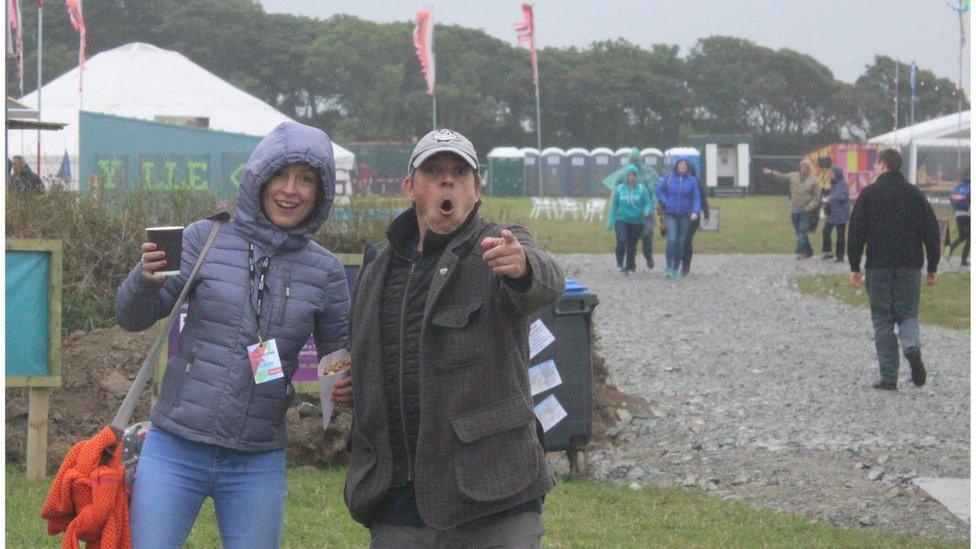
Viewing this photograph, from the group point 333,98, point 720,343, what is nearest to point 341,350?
point 720,343

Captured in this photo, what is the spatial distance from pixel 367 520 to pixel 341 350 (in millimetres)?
517

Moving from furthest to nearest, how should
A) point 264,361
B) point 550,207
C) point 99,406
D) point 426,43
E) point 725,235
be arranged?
point 550,207 < point 426,43 < point 725,235 < point 99,406 < point 264,361

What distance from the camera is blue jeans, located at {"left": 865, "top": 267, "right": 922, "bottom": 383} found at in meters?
11.1

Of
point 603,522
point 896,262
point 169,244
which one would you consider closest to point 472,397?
point 169,244

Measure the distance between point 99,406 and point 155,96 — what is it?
121 ft

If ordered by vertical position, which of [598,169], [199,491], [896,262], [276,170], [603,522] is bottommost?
[603,522]

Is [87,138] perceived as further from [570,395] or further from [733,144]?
[733,144]

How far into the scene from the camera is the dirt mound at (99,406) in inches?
314

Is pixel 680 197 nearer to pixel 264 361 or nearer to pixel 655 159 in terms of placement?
pixel 264 361

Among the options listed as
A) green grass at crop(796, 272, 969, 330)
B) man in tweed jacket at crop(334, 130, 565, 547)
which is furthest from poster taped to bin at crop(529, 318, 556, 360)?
green grass at crop(796, 272, 969, 330)

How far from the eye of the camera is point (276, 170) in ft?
13.0

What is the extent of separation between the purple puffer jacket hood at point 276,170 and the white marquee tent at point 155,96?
37.0 metres

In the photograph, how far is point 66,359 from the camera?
334 inches

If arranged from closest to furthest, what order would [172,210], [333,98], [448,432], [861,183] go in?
[448,432]
[172,210]
[861,183]
[333,98]
